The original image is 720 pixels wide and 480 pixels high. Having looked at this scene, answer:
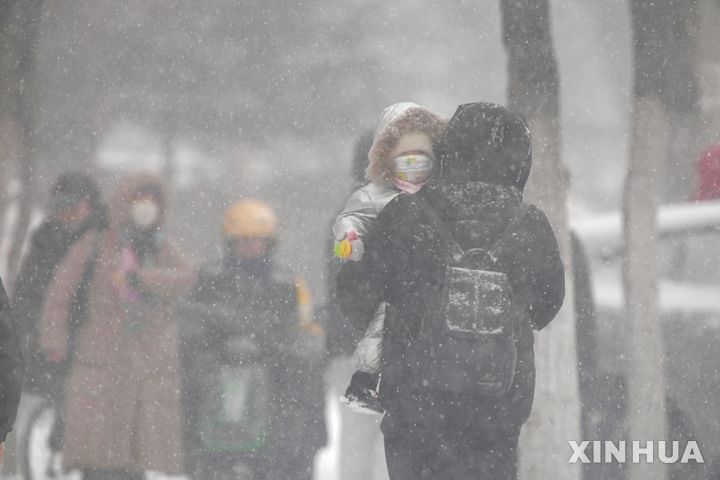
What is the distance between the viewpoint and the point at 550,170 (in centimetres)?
566

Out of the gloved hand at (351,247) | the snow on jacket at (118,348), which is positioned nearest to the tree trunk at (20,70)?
the snow on jacket at (118,348)

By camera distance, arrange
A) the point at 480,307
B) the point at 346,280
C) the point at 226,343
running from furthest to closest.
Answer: the point at 226,343
the point at 346,280
the point at 480,307

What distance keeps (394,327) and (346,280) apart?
28cm

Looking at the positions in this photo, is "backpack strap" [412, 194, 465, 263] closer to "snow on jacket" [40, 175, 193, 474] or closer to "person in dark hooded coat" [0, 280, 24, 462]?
"person in dark hooded coat" [0, 280, 24, 462]

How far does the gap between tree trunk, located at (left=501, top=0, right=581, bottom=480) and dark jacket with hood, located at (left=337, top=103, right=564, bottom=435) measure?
5.19 ft

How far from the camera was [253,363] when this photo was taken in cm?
553

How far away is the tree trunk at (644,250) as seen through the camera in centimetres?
575

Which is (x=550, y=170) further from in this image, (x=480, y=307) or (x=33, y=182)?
(x=33, y=182)

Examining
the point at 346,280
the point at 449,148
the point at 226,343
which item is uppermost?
the point at 449,148

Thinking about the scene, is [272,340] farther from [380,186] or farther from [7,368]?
[7,368]

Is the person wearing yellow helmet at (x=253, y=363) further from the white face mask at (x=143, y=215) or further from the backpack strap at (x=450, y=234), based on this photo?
the backpack strap at (x=450, y=234)

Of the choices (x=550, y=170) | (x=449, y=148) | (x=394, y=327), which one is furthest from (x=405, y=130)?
(x=550, y=170)

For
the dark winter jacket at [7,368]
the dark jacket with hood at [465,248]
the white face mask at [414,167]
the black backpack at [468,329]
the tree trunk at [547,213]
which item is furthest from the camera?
the tree trunk at [547,213]
